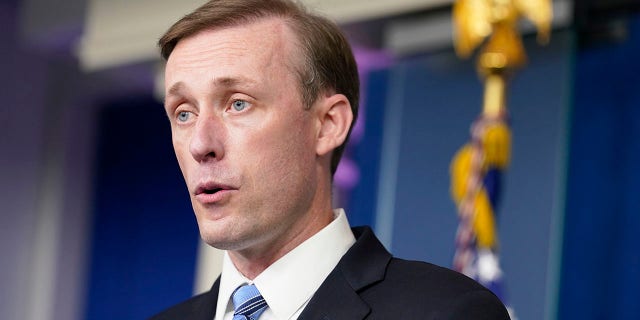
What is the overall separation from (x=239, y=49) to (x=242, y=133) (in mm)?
135

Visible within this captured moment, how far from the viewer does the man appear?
5.08 ft

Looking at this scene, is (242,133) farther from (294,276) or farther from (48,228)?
(48,228)

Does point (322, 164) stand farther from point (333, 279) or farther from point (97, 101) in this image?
point (97, 101)

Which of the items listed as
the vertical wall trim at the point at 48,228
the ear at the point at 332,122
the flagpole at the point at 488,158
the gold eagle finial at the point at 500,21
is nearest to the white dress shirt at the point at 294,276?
the ear at the point at 332,122

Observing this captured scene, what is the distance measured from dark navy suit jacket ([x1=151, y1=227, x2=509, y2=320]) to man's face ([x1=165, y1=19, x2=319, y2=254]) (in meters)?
0.11

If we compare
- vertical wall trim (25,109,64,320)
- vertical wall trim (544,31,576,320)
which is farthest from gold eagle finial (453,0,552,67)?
vertical wall trim (25,109,64,320)

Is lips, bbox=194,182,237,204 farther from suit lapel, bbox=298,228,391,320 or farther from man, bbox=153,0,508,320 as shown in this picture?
suit lapel, bbox=298,228,391,320

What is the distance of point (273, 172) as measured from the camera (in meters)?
1.59

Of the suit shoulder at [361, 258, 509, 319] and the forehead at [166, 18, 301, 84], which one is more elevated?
the forehead at [166, 18, 301, 84]

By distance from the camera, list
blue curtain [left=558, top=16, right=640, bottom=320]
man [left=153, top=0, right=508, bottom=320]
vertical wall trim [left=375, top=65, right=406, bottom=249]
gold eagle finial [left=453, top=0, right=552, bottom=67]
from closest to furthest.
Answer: man [left=153, top=0, right=508, bottom=320] → gold eagle finial [left=453, top=0, right=552, bottom=67] → blue curtain [left=558, top=16, right=640, bottom=320] → vertical wall trim [left=375, top=65, right=406, bottom=249]

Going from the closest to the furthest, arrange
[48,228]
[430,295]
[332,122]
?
[430,295], [332,122], [48,228]

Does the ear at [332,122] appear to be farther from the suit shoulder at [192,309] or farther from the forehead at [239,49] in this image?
the suit shoulder at [192,309]

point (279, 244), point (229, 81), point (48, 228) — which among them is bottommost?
point (48, 228)

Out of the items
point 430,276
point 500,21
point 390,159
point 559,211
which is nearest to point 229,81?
point 430,276
